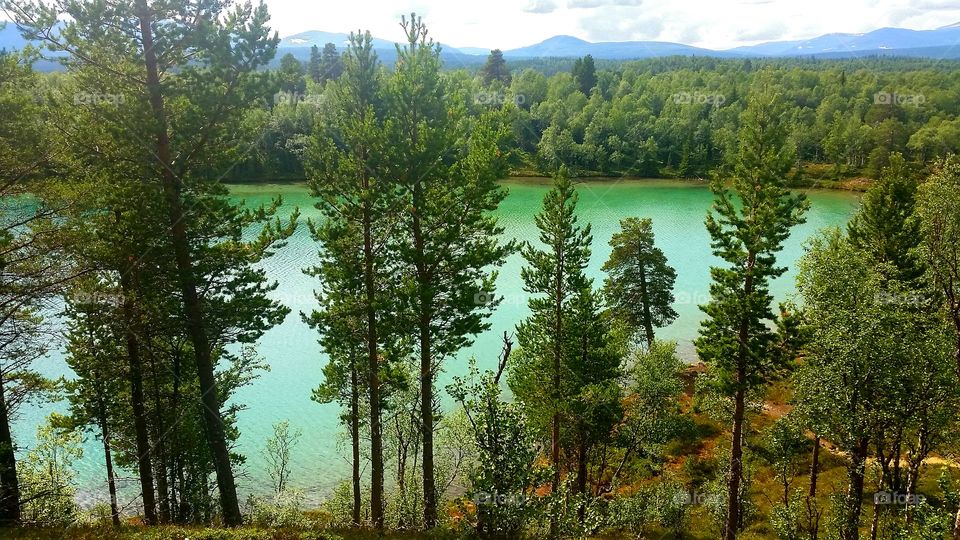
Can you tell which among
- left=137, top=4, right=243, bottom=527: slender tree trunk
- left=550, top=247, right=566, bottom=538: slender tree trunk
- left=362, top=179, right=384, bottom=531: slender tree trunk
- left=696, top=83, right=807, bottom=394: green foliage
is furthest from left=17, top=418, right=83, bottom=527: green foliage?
left=696, top=83, right=807, bottom=394: green foliage

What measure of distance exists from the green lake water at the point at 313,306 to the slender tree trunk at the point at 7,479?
15.1ft

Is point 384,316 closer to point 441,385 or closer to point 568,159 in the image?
point 441,385

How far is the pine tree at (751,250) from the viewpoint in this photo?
800 inches

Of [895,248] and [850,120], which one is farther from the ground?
[850,120]

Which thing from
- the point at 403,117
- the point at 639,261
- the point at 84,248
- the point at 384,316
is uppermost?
the point at 403,117

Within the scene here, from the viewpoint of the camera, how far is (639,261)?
39.7m

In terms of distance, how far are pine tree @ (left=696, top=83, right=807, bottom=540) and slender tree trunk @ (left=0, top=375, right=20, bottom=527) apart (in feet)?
69.5

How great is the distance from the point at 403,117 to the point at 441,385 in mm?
25697

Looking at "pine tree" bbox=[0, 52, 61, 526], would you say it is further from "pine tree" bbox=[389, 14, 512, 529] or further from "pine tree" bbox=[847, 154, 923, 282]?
"pine tree" bbox=[847, 154, 923, 282]

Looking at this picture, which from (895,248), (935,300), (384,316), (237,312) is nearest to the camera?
(237,312)

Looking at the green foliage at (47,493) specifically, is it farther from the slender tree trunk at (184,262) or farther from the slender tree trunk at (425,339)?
Answer: the slender tree trunk at (425,339)

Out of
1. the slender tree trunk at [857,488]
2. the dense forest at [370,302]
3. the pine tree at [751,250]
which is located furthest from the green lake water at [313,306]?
the slender tree trunk at [857,488]

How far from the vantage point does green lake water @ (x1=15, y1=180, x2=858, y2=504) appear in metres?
31.1

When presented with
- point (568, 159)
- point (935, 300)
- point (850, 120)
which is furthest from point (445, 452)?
point (850, 120)
